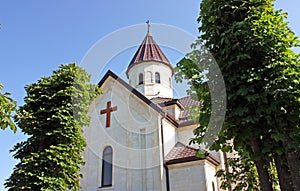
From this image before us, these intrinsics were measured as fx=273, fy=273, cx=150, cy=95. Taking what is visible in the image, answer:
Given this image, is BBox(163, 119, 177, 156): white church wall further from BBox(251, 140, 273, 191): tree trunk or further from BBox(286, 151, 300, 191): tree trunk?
BBox(286, 151, 300, 191): tree trunk

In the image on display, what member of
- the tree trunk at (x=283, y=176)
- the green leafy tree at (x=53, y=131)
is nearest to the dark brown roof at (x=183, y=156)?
the green leafy tree at (x=53, y=131)

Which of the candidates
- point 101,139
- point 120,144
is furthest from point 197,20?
point 101,139

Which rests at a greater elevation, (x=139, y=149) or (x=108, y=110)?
(x=108, y=110)

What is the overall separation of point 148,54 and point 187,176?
45.1ft

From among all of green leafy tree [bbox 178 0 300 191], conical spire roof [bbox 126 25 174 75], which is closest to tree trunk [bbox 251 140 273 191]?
green leafy tree [bbox 178 0 300 191]

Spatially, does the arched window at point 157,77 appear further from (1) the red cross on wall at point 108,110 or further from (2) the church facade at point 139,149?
(1) the red cross on wall at point 108,110

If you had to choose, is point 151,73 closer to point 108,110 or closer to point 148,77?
point 148,77

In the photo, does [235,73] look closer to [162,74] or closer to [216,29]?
[216,29]

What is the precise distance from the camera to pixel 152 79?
23766mm

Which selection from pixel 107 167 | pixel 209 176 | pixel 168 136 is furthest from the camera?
pixel 168 136

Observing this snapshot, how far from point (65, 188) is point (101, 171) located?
20.4 feet

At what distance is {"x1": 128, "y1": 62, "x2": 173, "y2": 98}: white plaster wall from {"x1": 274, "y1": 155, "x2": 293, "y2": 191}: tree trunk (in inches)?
663

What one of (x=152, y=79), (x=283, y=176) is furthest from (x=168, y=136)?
(x=283, y=176)

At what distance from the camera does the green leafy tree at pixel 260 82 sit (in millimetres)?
5922
